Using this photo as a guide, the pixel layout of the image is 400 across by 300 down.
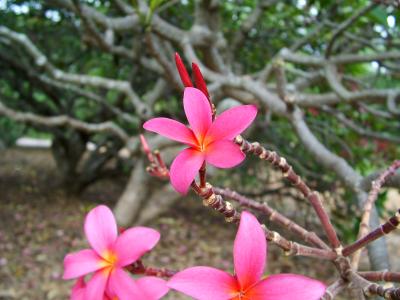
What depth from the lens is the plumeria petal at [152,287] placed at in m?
0.47

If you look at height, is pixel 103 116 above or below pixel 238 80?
below

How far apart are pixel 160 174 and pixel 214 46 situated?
1.94m

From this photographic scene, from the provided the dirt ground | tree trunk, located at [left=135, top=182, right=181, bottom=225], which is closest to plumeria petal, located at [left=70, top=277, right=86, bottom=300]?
tree trunk, located at [left=135, top=182, right=181, bottom=225]

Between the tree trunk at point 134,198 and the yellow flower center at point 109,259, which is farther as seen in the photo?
the tree trunk at point 134,198

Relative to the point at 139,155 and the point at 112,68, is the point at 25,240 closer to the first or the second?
the point at 139,155

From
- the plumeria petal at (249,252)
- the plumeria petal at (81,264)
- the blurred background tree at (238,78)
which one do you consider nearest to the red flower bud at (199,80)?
the plumeria petal at (249,252)

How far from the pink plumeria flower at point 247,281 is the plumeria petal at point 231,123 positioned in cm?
8

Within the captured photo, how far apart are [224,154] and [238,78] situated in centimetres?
167

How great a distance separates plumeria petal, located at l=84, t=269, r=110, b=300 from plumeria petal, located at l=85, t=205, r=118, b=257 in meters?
0.03

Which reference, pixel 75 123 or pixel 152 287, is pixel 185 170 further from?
pixel 75 123

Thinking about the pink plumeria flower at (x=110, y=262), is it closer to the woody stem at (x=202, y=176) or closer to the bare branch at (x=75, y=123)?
the woody stem at (x=202, y=176)

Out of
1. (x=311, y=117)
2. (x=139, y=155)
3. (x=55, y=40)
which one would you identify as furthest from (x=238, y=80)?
(x=55, y=40)

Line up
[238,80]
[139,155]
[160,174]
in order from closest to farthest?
[160,174], [238,80], [139,155]

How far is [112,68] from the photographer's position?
4.27 m
